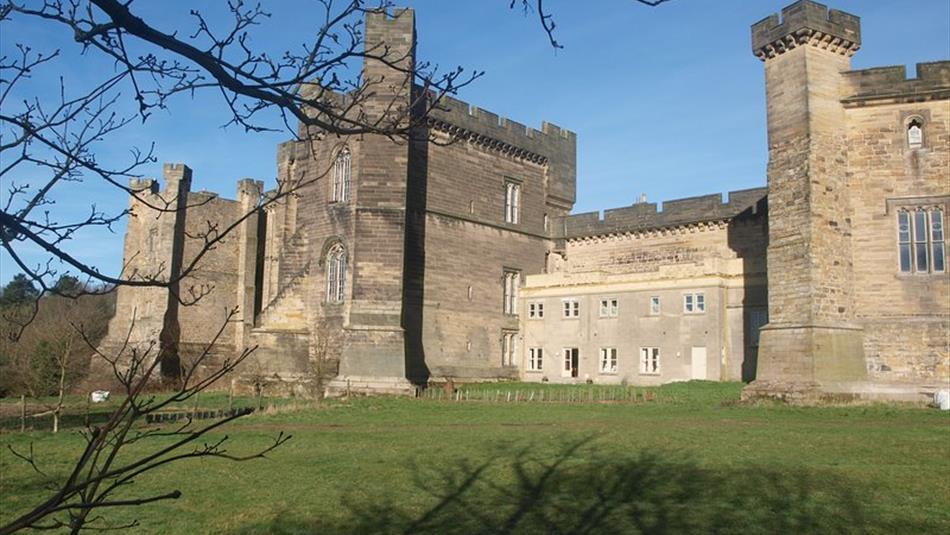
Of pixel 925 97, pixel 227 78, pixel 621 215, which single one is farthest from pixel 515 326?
pixel 227 78

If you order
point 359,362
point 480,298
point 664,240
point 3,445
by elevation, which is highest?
point 664,240

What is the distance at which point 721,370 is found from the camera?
3144cm

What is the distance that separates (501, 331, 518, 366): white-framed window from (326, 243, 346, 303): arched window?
8.58m

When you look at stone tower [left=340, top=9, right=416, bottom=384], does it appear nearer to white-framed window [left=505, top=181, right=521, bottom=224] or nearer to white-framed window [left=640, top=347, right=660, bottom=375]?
white-framed window [left=505, top=181, right=521, bottom=224]

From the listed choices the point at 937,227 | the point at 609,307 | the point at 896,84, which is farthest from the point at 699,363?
the point at 896,84

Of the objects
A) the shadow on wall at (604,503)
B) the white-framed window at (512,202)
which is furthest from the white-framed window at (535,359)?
the shadow on wall at (604,503)

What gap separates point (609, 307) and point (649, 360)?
10.5 feet

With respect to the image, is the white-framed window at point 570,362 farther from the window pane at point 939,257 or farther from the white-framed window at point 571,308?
the window pane at point 939,257

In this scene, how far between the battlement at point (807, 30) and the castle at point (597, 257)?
0.07m

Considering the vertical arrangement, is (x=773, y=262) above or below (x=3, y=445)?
above

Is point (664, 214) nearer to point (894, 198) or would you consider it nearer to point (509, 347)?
point (509, 347)

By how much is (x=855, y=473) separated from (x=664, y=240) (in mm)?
26771

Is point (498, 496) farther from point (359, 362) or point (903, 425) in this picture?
point (359, 362)

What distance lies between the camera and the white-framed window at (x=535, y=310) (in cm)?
3816
